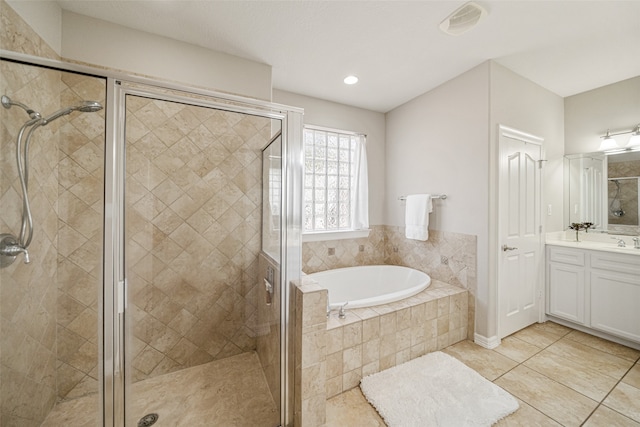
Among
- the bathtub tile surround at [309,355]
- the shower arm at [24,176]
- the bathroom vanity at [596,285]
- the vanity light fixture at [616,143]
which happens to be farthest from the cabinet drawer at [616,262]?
the shower arm at [24,176]

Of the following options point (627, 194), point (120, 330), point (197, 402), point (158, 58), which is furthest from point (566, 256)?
point (158, 58)

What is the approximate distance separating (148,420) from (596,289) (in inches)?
146

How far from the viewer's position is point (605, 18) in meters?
1.60

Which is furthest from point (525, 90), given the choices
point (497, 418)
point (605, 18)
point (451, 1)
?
point (497, 418)

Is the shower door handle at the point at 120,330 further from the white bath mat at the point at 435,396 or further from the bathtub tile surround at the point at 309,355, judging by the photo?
the white bath mat at the point at 435,396

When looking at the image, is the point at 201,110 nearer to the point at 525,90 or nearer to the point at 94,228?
the point at 94,228

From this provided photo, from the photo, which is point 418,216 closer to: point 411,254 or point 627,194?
point 411,254

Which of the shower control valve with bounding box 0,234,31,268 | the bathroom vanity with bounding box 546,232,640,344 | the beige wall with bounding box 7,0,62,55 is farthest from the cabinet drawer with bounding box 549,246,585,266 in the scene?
the beige wall with bounding box 7,0,62,55

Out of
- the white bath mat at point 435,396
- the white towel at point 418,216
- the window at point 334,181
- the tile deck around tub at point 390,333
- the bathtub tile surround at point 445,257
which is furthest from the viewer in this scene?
the window at point 334,181

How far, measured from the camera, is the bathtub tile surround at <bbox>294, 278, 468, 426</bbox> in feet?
4.17

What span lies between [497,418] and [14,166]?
9.50 feet

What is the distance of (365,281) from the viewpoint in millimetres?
2902

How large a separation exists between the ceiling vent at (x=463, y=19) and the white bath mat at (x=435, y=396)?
249 centimetres

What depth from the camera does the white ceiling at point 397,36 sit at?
152 cm
